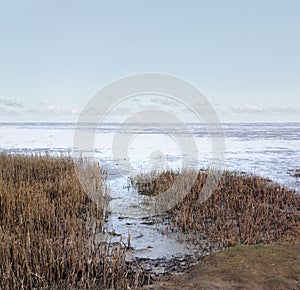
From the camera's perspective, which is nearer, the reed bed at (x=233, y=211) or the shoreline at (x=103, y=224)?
the shoreline at (x=103, y=224)

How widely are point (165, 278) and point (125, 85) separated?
25.7 ft

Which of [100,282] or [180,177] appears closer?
[100,282]

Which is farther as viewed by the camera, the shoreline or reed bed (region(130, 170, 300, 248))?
reed bed (region(130, 170, 300, 248))

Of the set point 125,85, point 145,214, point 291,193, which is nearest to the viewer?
point 145,214

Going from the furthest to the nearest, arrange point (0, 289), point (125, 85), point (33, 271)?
point (125, 85), point (33, 271), point (0, 289)

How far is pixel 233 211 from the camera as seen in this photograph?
8664 mm

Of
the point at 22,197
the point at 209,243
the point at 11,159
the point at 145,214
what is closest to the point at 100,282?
the point at 209,243

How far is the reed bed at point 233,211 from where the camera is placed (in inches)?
273

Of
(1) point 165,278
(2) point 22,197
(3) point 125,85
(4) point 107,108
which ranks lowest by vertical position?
(1) point 165,278

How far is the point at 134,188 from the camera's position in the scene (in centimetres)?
1197

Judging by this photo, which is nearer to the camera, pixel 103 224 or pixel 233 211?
pixel 103 224

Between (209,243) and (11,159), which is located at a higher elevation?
(11,159)

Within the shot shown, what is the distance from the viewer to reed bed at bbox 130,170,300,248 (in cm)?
694

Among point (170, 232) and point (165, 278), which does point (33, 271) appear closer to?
point (165, 278)
